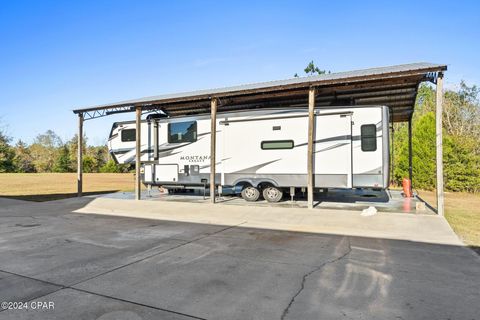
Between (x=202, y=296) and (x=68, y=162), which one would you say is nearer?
(x=202, y=296)

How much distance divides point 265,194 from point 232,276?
7669mm

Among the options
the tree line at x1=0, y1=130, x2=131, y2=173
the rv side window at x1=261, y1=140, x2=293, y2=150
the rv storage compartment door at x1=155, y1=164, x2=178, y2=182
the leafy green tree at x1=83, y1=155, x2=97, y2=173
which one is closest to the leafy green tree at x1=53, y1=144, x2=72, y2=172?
the tree line at x1=0, y1=130, x2=131, y2=173

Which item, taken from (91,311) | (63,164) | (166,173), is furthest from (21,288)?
(63,164)

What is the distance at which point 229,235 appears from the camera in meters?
7.15

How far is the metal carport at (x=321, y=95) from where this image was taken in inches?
355

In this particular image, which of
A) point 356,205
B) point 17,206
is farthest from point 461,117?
point 17,206

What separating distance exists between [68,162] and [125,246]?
49187 mm

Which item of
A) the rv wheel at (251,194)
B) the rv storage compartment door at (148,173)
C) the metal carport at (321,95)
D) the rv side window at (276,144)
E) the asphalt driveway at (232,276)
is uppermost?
the metal carport at (321,95)

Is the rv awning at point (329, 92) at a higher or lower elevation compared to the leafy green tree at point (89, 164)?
higher

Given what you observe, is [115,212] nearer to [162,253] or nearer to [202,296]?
[162,253]

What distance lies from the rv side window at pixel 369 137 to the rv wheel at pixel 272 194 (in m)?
3.33

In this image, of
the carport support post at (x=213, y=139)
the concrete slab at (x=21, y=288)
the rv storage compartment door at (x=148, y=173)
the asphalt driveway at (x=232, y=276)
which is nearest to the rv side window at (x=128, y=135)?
the rv storage compartment door at (x=148, y=173)

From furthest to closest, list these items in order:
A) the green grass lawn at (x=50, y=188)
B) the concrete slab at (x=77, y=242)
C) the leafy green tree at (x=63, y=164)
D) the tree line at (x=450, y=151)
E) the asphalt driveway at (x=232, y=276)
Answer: the leafy green tree at (x=63, y=164) → the tree line at (x=450, y=151) → the green grass lawn at (x=50, y=188) → the concrete slab at (x=77, y=242) → the asphalt driveway at (x=232, y=276)

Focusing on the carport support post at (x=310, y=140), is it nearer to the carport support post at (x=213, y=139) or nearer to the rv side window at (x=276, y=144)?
the rv side window at (x=276, y=144)
